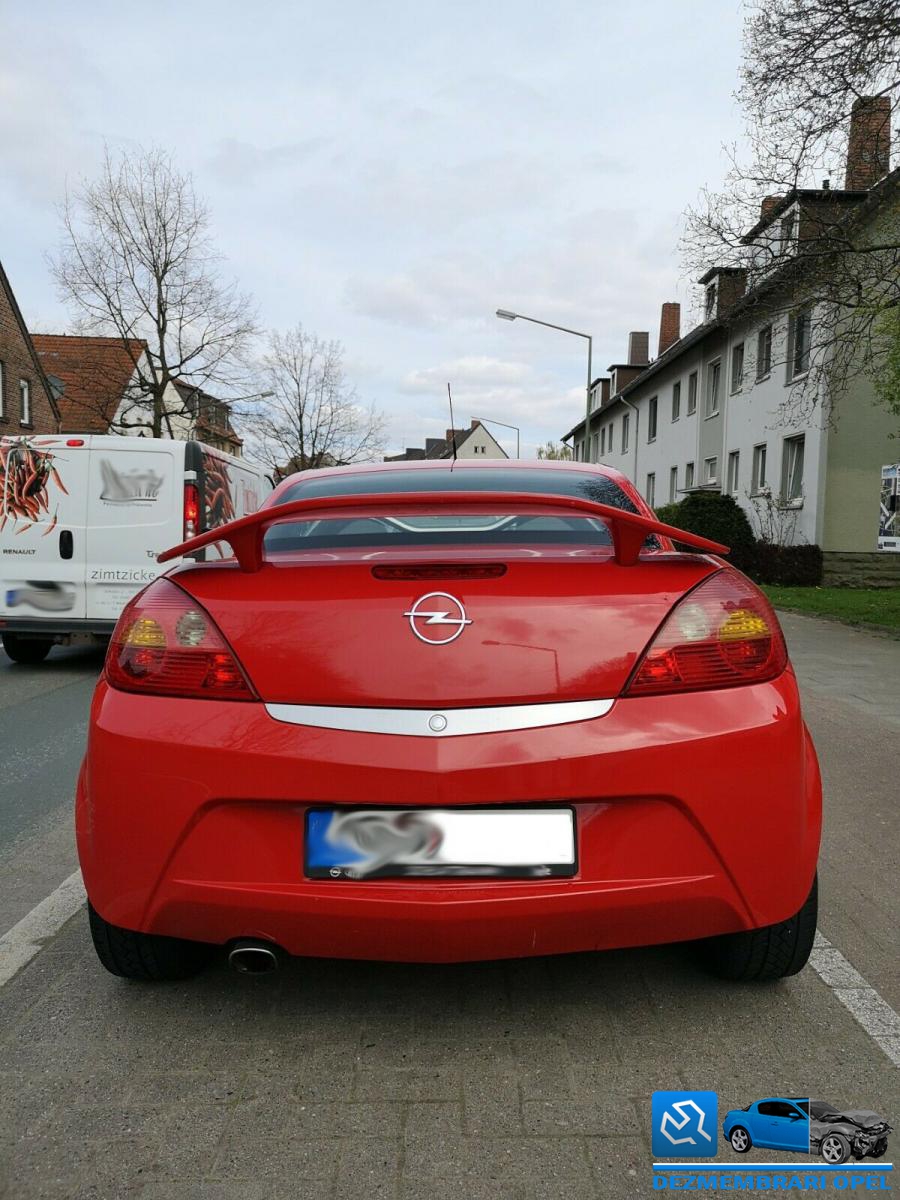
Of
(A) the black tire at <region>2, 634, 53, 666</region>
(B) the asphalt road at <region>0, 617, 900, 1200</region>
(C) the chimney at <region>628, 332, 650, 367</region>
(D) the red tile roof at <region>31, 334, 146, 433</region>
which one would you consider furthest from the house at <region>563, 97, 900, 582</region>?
(D) the red tile roof at <region>31, 334, 146, 433</region>

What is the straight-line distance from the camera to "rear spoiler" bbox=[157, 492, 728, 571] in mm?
2213

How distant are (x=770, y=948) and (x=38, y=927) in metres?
2.23

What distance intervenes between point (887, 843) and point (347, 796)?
9.54 ft

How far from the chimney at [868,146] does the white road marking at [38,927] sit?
44.3 ft

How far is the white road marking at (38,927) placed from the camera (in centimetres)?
282

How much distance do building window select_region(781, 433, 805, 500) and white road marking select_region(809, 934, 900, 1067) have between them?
71.2 ft

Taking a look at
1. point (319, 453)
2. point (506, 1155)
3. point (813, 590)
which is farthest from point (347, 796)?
point (319, 453)

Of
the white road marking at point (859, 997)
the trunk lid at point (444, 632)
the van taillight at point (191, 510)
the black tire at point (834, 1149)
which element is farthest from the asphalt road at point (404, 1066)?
the van taillight at point (191, 510)

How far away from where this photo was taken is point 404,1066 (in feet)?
7.31

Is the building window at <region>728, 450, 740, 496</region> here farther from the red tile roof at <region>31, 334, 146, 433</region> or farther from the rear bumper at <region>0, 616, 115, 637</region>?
the rear bumper at <region>0, 616, 115, 637</region>

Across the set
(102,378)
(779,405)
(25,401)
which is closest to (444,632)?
(779,405)

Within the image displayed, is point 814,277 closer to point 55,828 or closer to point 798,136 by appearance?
point 798,136

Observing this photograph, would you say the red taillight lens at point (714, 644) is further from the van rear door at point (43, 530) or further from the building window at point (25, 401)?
the building window at point (25, 401)

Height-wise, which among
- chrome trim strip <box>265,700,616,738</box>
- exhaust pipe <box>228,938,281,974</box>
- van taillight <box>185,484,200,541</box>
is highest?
van taillight <box>185,484,200,541</box>
